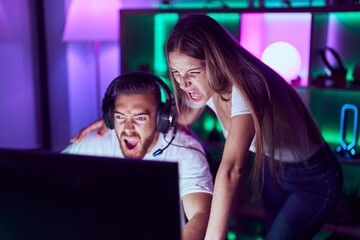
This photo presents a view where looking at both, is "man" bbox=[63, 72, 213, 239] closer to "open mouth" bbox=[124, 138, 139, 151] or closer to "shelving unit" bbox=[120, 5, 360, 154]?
"open mouth" bbox=[124, 138, 139, 151]

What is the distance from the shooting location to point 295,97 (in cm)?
156

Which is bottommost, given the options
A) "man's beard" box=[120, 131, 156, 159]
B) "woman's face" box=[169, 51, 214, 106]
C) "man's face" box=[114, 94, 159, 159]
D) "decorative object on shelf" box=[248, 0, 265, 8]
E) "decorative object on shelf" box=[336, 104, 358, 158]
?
"decorative object on shelf" box=[336, 104, 358, 158]

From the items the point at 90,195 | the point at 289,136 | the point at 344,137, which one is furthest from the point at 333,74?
the point at 90,195

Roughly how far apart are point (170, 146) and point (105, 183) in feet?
2.74

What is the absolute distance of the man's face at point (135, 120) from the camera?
4.95ft

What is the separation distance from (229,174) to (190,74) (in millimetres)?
309

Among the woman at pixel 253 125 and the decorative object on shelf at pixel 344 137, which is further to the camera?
the decorative object on shelf at pixel 344 137

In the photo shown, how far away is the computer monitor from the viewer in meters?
0.72

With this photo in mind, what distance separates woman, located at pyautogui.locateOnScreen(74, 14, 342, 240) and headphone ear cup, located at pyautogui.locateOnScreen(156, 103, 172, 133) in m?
0.07

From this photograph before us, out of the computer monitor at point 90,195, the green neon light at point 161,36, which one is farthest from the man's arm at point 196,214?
the green neon light at point 161,36

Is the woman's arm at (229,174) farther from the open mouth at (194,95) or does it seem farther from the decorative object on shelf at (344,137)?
the decorative object on shelf at (344,137)

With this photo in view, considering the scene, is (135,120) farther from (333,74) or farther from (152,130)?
(333,74)

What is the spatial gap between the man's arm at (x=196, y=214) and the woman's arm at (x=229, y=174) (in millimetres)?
36

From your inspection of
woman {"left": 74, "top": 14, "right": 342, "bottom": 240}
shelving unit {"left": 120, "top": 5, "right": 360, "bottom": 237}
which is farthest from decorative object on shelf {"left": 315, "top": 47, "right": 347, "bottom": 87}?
woman {"left": 74, "top": 14, "right": 342, "bottom": 240}
